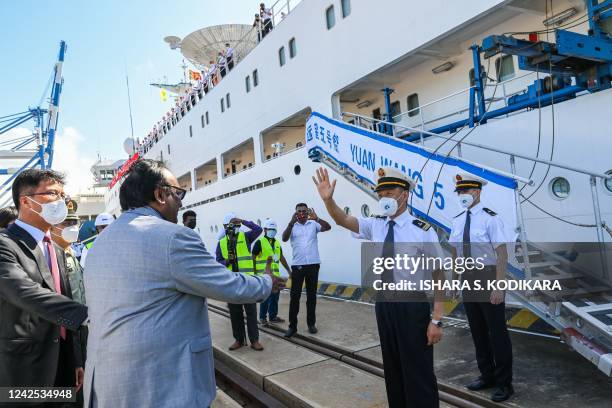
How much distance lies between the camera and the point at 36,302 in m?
1.87

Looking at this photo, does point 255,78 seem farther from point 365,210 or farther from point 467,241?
point 467,241

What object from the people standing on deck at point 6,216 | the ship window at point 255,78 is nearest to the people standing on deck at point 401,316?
the people standing on deck at point 6,216

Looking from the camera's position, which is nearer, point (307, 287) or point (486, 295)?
point (486, 295)

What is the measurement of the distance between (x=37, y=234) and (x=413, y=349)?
2.19 m

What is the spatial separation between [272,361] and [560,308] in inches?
110

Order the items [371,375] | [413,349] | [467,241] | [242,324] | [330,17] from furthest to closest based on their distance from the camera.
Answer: [330,17]
[242,324]
[371,375]
[467,241]
[413,349]

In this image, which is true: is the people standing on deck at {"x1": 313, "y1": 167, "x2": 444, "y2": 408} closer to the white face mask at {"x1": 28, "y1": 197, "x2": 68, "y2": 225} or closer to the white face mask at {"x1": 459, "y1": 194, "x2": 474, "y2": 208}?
the white face mask at {"x1": 459, "y1": 194, "x2": 474, "y2": 208}

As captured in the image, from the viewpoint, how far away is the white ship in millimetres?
4250

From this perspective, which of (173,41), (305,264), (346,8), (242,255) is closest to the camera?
(242,255)

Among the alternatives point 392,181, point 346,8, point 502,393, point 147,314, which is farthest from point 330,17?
point 147,314

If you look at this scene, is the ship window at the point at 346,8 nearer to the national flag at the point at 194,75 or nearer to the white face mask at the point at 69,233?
the white face mask at the point at 69,233

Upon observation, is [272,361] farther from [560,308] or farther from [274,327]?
[560,308]

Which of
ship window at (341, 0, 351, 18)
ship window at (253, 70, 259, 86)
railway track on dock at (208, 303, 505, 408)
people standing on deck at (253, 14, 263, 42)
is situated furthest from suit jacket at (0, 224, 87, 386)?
people standing on deck at (253, 14, 263, 42)

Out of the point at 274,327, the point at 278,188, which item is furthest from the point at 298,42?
the point at 274,327
